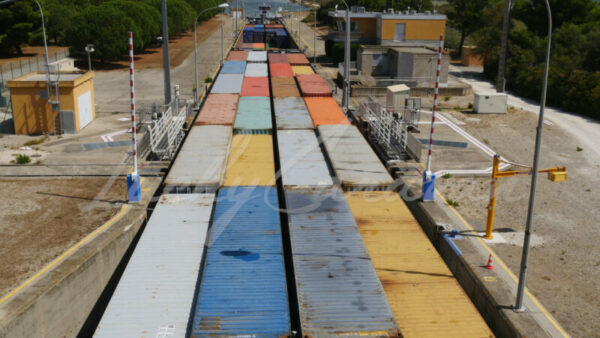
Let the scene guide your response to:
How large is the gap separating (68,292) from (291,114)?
1893cm

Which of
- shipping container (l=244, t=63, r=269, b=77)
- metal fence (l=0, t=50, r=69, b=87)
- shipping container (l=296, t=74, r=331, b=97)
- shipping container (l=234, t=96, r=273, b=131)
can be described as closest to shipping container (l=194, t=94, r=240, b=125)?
shipping container (l=234, t=96, r=273, b=131)

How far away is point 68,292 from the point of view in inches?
647

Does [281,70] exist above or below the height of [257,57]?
below

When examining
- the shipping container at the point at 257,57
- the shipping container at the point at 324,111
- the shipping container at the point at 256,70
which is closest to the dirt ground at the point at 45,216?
the shipping container at the point at 324,111

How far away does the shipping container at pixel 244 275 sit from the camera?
1260cm

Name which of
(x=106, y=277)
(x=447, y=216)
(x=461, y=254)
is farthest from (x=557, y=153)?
(x=106, y=277)

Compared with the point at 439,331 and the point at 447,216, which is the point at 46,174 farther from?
the point at 439,331

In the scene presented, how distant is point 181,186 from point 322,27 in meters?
116

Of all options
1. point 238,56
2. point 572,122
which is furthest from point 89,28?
point 572,122

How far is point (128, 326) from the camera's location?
1281 centimetres

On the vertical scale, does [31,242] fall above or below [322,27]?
below

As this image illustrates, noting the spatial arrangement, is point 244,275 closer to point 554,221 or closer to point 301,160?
point 301,160

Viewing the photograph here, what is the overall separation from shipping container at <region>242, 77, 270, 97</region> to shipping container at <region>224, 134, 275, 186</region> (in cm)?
1092

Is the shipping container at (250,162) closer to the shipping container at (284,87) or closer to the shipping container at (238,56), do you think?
the shipping container at (284,87)
